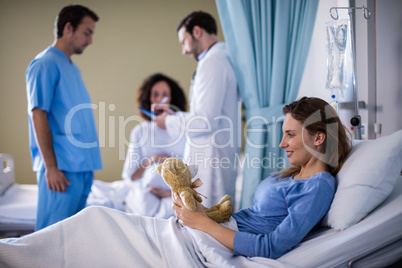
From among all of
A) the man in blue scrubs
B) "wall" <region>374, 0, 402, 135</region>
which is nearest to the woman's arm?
the man in blue scrubs

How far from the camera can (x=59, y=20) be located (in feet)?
6.86

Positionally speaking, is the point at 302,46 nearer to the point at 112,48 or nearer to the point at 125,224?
the point at 125,224

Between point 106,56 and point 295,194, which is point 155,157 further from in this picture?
point 106,56

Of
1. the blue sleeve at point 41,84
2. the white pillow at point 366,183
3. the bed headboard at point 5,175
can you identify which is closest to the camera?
the white pillow at point 366,183

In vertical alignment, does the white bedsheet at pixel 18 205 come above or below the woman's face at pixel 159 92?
below

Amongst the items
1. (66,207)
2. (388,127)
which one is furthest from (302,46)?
(66,207)

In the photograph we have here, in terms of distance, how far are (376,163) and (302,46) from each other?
1.04m

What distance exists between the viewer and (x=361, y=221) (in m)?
1.16

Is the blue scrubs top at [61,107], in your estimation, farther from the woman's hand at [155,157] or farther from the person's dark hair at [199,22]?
the person's dark hair at [199,22]

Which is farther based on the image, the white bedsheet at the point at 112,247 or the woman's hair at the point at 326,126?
the woman's hair at the point at 326,126

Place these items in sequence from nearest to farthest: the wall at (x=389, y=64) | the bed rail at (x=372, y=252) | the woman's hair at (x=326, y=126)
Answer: the bed rail at (x=372, y=252) < the woman's hair at (x=326, y=126) < the wall at (x=389, y=64)

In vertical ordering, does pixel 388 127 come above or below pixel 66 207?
above

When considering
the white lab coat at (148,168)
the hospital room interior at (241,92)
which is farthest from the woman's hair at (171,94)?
the hospital room interior at (241,92)

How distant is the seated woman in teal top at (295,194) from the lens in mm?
1124
